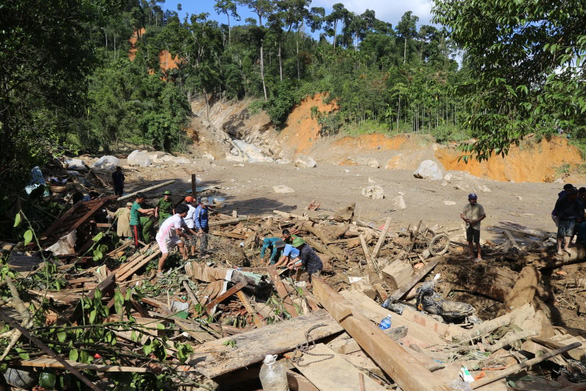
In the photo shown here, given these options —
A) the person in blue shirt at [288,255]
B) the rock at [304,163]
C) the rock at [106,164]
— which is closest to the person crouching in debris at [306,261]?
A: the person in blue shirt at [288,255]

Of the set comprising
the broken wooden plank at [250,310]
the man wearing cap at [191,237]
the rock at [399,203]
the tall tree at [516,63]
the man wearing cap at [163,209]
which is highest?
the tall tree at [516,63]

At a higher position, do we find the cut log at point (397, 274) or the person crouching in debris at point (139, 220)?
the person crouching in debris at point (139, 220)

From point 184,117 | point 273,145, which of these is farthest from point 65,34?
point 273,145

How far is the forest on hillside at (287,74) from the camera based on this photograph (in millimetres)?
5168

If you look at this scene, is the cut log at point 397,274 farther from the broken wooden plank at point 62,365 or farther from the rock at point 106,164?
the rock at point 106,164

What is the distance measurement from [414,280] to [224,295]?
12.0 feet

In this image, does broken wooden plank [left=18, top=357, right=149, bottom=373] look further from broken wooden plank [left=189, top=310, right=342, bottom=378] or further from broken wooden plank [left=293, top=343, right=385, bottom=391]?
broken wooden plank [left=293, top=343, right=385, bottom=391]

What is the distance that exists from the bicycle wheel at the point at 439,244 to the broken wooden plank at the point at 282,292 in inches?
151

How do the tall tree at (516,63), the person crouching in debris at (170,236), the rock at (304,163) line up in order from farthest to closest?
the rock at (304,163) < the person crouching in debris at (170,236) < the tall tree at (516,63)

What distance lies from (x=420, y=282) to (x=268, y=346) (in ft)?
14.4

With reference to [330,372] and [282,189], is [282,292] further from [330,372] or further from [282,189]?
[282,189]

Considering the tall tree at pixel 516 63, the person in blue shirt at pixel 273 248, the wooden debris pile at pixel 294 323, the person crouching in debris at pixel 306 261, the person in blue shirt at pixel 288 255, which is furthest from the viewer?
the person in blue shirt at pixel 273 248

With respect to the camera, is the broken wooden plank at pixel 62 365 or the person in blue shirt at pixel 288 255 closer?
the broken wooden plank at pixel 62 365

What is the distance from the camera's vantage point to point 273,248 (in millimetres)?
8312
